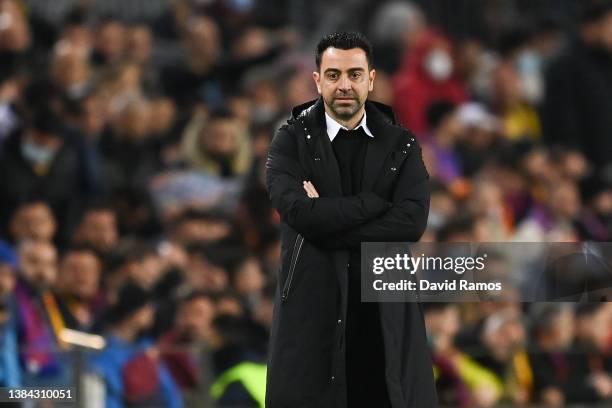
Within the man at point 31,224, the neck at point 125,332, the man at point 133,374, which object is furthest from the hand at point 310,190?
the man at point 31,224

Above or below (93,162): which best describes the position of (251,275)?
below

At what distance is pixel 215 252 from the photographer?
9.73 meters

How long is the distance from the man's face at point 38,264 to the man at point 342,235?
3.66m

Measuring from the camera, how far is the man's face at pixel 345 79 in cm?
496

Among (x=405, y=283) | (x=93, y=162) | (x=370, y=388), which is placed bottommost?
(x=370, y=388)

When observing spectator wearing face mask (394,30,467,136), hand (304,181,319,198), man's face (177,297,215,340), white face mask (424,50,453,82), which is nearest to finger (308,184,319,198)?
hand (304,181,319,198)

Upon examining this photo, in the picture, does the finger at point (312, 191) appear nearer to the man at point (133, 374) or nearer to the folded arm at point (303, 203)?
the folded arm at point (303, 203)

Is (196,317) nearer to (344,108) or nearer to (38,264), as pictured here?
(38,264)

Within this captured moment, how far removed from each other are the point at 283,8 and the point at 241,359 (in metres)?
5.49

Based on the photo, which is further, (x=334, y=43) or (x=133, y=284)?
(x=133, y=284)

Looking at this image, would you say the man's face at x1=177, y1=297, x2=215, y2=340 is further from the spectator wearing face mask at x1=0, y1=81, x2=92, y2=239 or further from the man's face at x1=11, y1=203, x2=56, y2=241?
the spectator wearing face mask at x1=0, y1=81, x2=92, y2=239

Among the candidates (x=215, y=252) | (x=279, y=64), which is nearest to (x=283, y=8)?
(x=279, y=64)

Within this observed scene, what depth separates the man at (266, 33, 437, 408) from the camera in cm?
485

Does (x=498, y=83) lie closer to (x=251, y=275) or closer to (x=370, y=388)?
(x=251, y=275)
